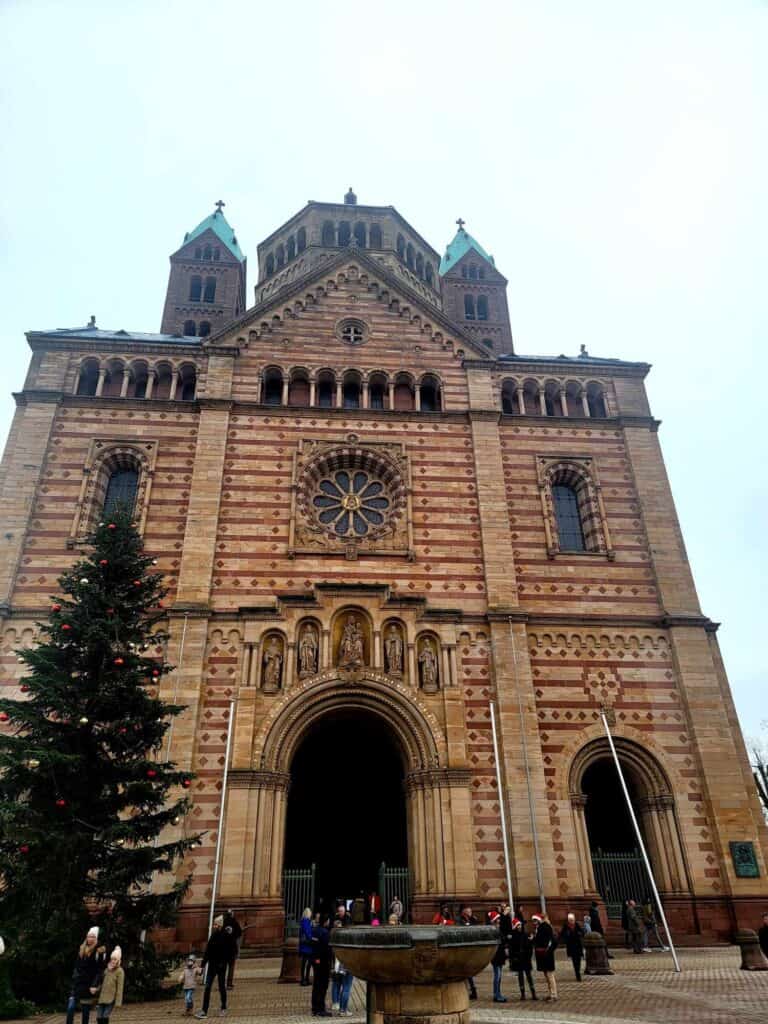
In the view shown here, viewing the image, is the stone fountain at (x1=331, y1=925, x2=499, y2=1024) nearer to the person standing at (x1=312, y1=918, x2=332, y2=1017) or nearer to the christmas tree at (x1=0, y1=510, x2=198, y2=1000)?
the person standing at (x1=312, y1=918, x2=332, y2=1017)

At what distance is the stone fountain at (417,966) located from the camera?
7.93m

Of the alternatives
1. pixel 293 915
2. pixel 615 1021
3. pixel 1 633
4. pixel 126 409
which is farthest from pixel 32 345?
pixel 615 1021

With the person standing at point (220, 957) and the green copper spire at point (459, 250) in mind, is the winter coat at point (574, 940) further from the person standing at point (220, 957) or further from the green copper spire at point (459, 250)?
the green copper spire at point (459, 250)

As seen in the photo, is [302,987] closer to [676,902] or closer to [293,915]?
[293,915]

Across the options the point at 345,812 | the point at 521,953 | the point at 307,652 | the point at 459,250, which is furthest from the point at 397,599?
the point at 459,250

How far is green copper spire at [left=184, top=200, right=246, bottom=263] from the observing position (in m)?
44.4

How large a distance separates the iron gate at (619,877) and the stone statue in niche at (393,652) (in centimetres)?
793

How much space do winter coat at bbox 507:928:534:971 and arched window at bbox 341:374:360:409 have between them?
1812cm

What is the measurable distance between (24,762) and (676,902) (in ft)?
55.8

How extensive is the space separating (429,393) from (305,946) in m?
19.2

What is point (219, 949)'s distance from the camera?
1213 cm

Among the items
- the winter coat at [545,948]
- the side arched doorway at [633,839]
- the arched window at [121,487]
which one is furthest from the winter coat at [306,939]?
the arched window at [121,487]

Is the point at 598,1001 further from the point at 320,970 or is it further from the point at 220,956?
the point at 220,956

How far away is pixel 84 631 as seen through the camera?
14336mm
